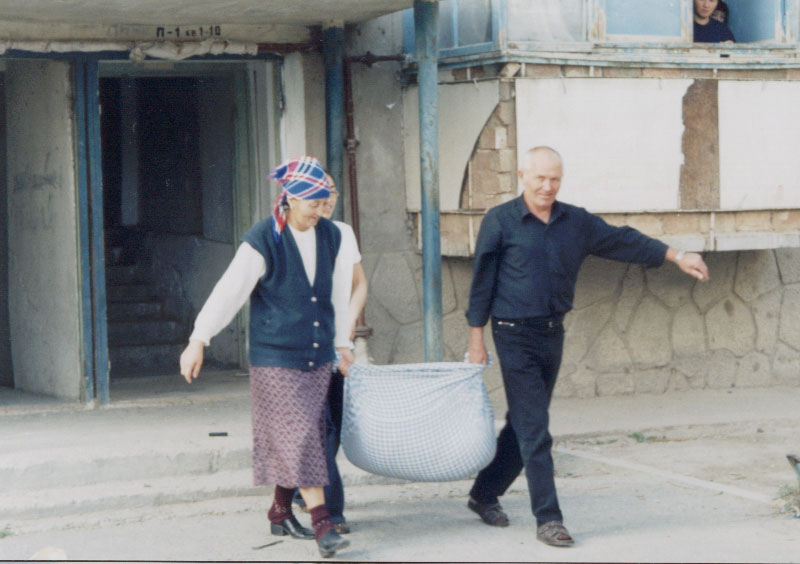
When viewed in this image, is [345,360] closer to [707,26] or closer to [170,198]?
[707,26]

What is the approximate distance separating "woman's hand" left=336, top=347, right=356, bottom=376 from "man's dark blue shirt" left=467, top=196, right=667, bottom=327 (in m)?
0.61

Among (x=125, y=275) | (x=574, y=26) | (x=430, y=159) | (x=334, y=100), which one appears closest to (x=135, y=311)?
(x=125, y=275)

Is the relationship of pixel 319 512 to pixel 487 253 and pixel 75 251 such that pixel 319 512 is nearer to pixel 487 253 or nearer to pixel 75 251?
pixel 487 253

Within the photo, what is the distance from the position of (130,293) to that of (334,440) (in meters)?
6.49

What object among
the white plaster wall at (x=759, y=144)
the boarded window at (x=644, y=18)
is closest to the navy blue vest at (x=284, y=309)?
the boarded window at (x=644, y=18)

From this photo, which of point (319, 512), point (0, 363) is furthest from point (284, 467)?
point (0, 363)

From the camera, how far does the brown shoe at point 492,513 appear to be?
622cm

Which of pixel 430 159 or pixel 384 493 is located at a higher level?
pixel 430 159

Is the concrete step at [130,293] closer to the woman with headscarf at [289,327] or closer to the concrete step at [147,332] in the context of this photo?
the concrete step at [147,332]

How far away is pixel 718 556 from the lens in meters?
5.59

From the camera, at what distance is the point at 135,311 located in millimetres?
11789

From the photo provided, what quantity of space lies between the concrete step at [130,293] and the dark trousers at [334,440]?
625 cm

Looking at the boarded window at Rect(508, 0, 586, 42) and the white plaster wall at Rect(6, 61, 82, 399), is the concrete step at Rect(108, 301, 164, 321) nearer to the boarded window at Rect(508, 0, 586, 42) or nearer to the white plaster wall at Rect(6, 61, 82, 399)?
the white plaster wall at Rect(6, 61, 82, 399)

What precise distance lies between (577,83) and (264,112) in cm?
232
